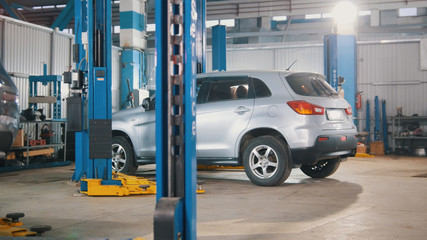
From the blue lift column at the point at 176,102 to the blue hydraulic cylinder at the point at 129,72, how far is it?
1485 cm

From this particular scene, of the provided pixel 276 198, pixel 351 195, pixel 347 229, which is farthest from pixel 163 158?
pixel 351 195

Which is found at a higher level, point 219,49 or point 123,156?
point 219,49

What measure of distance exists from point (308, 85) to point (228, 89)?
1.24 metres

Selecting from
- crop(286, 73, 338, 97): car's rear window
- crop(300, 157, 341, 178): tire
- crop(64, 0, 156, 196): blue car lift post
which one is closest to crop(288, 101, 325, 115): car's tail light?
crop(286, 73, 338, 97): car's rear window

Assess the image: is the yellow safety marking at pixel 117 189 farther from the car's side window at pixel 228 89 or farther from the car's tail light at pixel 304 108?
the car's tail light at pixel 304 108

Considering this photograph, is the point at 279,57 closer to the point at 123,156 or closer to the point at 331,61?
the point at 331,61

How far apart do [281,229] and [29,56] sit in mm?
12417

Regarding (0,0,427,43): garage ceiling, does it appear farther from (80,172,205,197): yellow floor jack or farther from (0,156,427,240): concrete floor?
(80,172,205,197): yellow floor jack

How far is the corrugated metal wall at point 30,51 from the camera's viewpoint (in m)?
14.0

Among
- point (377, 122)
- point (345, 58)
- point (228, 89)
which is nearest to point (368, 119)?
point (377, 122)

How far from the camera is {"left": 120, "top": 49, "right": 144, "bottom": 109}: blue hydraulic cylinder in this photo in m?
18.2

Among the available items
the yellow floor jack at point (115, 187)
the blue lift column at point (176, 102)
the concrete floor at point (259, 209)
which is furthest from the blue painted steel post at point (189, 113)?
the yellow floor jack at point (115, 187)

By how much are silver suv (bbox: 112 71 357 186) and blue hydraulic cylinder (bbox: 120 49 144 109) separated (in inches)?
413

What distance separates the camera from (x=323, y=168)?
27.4 ft
